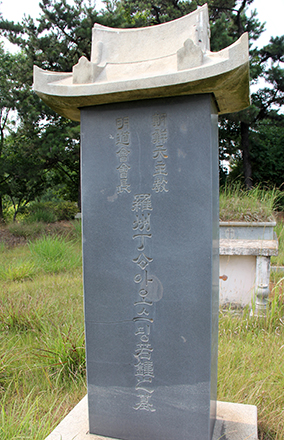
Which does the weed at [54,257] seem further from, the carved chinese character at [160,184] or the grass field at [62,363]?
the carved chinese character at [160,184]

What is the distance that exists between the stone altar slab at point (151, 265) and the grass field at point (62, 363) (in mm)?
408

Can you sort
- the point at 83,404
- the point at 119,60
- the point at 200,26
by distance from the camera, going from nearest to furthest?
the point at 200,26 < the point at 119,60 < the point at 83,404

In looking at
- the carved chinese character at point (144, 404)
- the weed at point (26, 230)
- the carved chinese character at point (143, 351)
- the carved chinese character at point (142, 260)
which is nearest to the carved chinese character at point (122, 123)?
the carved chinese character at point (142, 260)

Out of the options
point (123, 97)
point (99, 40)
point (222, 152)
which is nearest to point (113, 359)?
point (123, 97)

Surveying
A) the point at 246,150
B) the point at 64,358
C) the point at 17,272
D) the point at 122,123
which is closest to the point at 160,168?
the point at 122,123

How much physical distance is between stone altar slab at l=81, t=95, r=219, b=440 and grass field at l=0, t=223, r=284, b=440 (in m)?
0.41

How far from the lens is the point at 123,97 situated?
1.64 meters

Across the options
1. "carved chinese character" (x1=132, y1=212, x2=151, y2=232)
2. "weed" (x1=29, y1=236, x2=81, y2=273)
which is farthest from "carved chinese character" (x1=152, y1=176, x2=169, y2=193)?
"weed" (x1=29, y1=236, x2=81, y2=273)

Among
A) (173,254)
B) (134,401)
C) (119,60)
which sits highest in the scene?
(119,60)

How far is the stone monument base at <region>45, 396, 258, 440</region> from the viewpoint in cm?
176

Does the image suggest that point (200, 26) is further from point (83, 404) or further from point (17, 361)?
point (17, 361)

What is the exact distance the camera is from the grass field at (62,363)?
6.43 ft

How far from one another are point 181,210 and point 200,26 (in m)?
0.86

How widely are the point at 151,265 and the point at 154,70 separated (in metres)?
0.92
